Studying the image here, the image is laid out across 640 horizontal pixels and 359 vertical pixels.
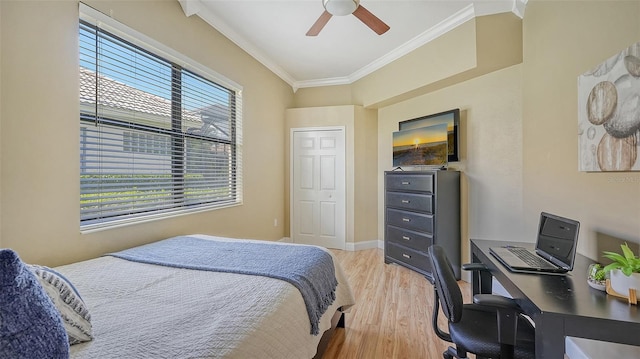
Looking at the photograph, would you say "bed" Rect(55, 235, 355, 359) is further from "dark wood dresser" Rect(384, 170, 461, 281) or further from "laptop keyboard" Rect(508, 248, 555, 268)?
"dark wood dresser" Rect(384, 170, 461, 281)

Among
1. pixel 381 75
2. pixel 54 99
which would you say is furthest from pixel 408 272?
pixel 54 99

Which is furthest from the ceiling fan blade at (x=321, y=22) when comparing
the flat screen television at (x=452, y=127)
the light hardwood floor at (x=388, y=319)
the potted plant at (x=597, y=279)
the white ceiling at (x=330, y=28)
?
the light hardwood floor at (x=388, y=319)

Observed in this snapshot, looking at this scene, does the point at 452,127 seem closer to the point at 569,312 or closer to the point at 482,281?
the point at 482,281

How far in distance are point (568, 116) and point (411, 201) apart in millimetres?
1699

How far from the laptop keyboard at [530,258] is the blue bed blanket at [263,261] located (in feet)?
3.81

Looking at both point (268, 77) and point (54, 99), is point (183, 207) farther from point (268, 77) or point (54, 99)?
point (268, 77)

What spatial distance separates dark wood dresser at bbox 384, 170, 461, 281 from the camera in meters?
3.05

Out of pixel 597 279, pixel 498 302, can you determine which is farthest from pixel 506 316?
pixel 597 279

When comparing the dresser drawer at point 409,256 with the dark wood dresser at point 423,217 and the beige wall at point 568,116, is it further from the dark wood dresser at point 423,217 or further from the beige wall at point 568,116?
the beige wall at point 568,116

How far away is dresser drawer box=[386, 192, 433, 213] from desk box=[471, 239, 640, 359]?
1.77 m

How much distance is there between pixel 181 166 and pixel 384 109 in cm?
313

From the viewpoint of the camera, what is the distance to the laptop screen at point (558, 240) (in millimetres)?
1435

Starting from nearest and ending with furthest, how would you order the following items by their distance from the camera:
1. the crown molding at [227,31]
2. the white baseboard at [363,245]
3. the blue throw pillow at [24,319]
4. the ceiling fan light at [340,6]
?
1. the blue throw pillow at [24,319]
2. the ceiling fan light at [340,6]
3. the crown molding at [227,31]
4. the white baseboard at [363,245]

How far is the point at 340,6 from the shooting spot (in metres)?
2.16
